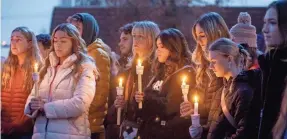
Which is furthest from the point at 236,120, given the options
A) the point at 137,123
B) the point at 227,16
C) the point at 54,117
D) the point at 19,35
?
the point at 227,16

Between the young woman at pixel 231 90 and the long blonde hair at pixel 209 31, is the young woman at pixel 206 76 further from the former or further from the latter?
the young woman at pixel 231 90

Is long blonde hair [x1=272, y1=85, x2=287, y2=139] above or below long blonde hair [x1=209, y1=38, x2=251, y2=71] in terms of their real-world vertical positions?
below

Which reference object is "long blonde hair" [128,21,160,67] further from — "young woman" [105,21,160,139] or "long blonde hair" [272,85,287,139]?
"long blonde hair" [272,85,287,139]

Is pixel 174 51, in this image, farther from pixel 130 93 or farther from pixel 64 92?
pixel 64 92

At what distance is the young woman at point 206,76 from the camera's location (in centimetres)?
521

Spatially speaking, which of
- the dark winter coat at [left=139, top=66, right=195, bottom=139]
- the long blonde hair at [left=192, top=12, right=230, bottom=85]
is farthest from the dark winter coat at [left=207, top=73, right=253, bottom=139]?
the long blonde hair at [left=192, top=12, right=230, bottom=85]

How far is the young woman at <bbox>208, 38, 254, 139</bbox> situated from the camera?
15.3ft

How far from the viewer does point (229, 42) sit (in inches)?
201

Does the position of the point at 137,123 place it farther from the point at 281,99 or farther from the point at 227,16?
the point at 227,16

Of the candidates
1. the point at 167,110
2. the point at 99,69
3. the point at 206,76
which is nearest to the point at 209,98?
the point at 206,76

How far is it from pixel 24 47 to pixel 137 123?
73.5 inches

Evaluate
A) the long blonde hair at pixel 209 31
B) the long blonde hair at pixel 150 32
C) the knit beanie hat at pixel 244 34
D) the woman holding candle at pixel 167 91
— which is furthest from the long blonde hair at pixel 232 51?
the long blonde hair at pixel 150 32

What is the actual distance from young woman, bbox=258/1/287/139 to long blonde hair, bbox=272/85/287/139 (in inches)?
1.4

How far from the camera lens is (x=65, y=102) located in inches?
222
